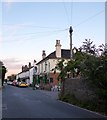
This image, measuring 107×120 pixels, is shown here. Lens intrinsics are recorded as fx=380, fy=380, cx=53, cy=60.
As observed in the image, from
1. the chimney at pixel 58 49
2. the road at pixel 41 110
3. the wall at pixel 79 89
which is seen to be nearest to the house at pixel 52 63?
the chimney at pixel 58 49

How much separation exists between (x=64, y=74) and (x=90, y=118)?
17.3 meters

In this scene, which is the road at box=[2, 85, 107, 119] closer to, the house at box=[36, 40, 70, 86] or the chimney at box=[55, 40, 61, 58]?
the house at box=[36, 40, 70, 86]

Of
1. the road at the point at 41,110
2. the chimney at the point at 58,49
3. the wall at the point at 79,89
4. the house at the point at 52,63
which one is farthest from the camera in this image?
the chimney at the point at 58,49

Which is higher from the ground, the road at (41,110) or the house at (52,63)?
the house at (52,63)

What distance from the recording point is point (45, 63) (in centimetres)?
8550

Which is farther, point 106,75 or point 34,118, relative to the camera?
point 106,75

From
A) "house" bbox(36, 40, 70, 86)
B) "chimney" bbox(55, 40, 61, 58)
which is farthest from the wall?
"chimney" bbox(55, 40, 61, 58)

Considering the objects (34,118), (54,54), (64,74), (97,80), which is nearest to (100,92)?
(97,80)

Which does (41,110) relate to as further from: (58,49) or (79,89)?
(58,49)

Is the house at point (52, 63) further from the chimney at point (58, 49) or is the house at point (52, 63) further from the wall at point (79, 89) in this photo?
the wall at point (79, 89)

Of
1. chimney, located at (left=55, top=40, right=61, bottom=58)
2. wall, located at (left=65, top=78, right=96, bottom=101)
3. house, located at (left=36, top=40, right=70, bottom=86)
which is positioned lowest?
wall, located at (left=65, top=78, right=96, bottom=101)

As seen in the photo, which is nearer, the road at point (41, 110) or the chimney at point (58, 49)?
the road at point (41, 110)

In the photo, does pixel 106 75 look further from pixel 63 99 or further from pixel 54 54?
pixel 54 54

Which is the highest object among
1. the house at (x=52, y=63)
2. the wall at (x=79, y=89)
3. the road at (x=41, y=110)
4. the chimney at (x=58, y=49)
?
the chimney at (x=58, y=49)
